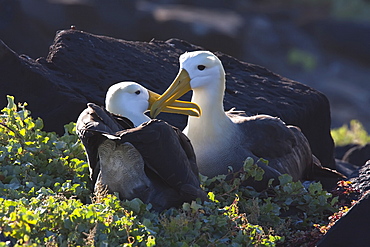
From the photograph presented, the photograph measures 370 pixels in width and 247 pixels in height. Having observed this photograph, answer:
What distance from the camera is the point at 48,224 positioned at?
402 cm

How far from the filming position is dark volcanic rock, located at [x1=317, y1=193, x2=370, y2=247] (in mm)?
3973

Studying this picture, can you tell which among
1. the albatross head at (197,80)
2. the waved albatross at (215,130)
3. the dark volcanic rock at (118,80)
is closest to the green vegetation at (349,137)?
the dark volcanic rock at (118,80)

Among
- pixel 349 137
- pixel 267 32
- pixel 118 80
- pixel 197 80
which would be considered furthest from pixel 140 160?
pixel 267 32

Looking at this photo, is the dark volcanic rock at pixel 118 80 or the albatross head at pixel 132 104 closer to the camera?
the albatross head at pixel 132 104

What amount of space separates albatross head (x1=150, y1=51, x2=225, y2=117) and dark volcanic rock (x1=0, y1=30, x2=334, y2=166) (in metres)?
0.84

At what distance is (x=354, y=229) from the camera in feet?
13.1

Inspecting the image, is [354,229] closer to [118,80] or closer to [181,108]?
[181,108]

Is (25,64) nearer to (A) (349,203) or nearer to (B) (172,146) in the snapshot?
(B) (172,146)

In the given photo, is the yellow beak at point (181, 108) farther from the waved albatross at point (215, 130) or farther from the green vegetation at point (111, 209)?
the green vegetation at point (111, 209)

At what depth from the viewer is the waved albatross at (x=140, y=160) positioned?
4484 mm

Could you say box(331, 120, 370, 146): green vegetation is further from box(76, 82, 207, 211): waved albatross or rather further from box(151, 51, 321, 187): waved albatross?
box(76, 82, 207, 211): waved albatross

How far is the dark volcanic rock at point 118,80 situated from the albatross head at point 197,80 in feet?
2.76

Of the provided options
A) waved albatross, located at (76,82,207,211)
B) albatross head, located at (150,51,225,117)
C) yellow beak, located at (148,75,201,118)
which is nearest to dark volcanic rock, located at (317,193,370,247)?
waved albatross, located at (76,82,207,211)

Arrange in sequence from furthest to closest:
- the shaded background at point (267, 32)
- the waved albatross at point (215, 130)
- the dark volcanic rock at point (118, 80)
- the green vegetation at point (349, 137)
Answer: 1. the shaded background at point (267, 32)
2. the green vegetation at point (349, 137)
3. the dark volcanic rock at point (118, 80)
4. the waved albatross at point (215, 130)
